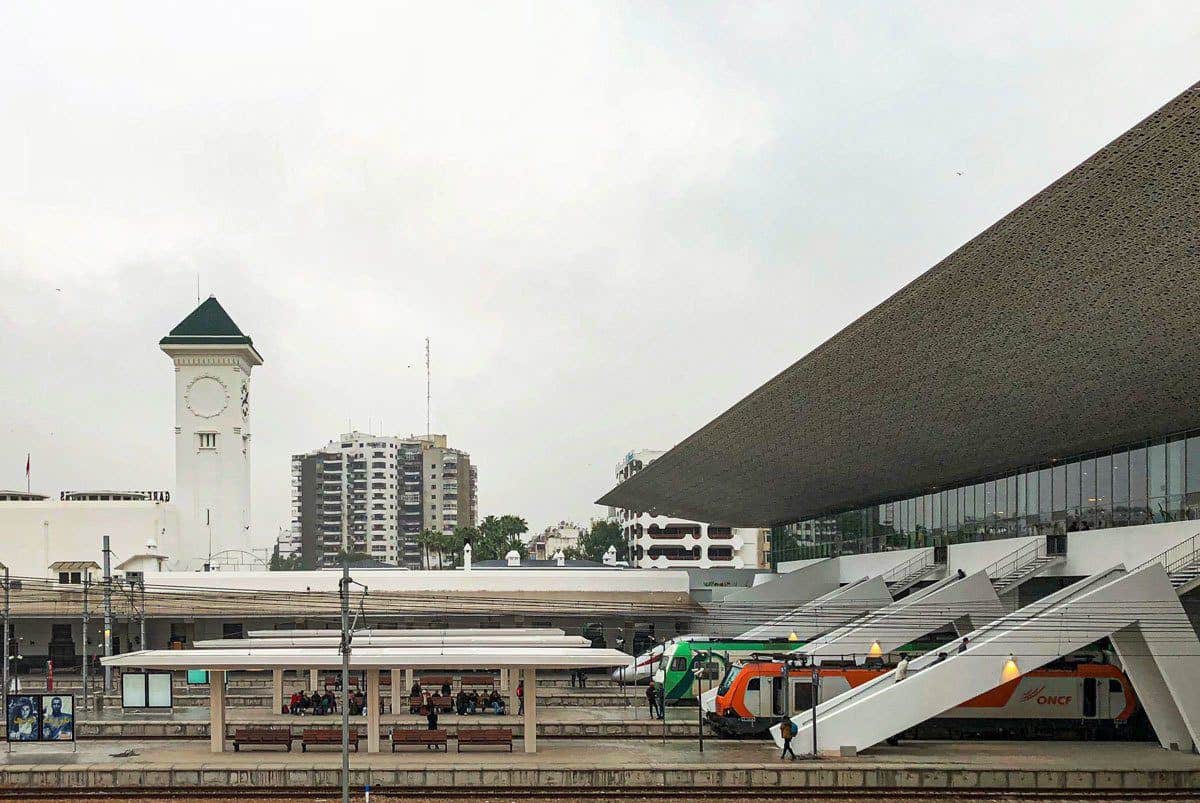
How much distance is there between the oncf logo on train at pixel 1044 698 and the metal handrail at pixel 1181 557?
4222mm

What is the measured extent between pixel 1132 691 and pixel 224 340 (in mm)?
56779

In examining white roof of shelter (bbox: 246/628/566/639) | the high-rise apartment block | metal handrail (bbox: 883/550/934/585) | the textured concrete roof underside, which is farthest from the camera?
the high-rise apartment block

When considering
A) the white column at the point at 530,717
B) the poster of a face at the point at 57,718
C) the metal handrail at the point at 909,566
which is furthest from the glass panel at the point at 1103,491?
the poster of a face at the point at 57,718

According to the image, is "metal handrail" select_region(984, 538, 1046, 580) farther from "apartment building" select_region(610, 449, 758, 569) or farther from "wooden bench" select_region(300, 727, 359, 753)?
"apartment building" select_region(610, 449, 758, 569)

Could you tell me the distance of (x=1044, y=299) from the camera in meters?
24.8

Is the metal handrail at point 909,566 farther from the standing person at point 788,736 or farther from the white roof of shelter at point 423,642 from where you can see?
the standing person at point 788,736

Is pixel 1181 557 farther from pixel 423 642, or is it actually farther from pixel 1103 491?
pixel 423 642

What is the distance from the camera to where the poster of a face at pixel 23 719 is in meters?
31.8

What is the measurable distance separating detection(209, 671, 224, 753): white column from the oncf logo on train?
1919 cm

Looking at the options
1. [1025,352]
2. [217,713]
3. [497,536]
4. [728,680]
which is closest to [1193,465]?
[1025,352]

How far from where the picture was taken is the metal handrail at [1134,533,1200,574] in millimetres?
30742

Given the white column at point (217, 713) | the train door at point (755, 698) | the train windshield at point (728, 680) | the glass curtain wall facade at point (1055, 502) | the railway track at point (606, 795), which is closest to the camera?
the railway track at point (606, 795)

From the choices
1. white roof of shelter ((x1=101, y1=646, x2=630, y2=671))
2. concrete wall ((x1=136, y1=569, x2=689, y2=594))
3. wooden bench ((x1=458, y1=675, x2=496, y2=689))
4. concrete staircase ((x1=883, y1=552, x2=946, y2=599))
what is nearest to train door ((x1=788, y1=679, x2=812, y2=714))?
white roof of shelter ((x1=101, y1=646, x2=630, y2=671))

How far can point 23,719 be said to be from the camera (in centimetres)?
3180
